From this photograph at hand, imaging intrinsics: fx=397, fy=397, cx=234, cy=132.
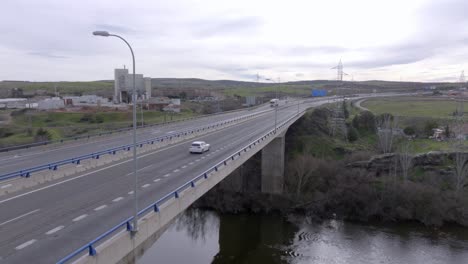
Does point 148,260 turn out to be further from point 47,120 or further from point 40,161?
point 47,120

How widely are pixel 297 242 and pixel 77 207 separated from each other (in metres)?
25.9

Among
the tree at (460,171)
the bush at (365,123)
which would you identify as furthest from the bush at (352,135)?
the tree at (460,171)

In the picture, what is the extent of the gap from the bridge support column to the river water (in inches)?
247

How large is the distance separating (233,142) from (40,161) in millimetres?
19940

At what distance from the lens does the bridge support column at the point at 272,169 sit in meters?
52.8

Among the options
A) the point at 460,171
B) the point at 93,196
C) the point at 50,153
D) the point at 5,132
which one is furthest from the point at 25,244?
the point at 5,132

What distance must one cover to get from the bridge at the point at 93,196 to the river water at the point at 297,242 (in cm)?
929

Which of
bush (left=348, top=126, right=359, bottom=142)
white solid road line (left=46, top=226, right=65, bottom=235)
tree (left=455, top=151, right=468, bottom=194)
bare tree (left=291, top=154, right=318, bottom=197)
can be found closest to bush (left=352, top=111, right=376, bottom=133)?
bush (left=348, top=126, right=359, bottom=142)

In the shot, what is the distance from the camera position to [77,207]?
1833cm

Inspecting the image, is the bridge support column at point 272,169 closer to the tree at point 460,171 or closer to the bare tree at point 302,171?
the bare tree at point 302,171

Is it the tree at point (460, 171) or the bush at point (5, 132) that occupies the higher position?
the bush at point (5, 132)

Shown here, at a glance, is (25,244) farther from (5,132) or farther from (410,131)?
(410,131)

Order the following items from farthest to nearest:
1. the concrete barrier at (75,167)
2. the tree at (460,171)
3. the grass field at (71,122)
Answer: the grass field at (71,122)
the tree at (460,171)
the concrete barrier at (75,167)

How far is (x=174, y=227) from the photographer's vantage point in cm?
4297
